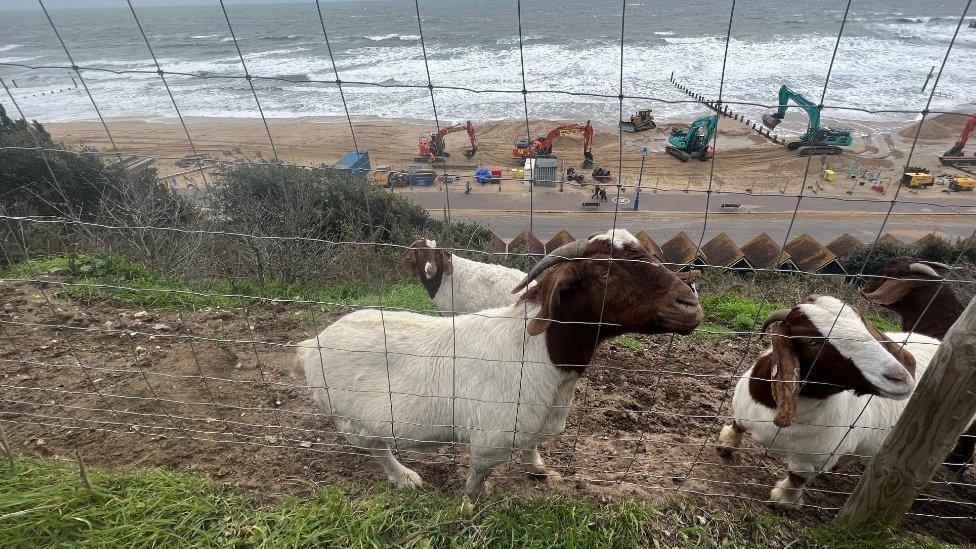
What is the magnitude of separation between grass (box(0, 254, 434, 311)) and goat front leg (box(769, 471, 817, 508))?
372 cm

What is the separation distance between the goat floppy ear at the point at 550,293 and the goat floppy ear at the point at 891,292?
394 cm

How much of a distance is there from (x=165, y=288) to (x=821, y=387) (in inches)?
280

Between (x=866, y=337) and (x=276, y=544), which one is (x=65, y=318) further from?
(x=866, y=337)

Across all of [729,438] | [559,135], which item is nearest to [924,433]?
[729,438]

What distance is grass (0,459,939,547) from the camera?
284 cm

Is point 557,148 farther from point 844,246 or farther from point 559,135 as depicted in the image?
point 844,246

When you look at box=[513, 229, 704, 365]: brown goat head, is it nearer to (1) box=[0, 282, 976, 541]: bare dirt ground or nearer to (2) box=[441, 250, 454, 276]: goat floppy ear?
(1) box=[0, 282, 976, 541]: bare dirt ground

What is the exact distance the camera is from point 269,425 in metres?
4.05

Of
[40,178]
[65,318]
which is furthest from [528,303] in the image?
[40,178]

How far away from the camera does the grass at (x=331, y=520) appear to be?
2838 mm

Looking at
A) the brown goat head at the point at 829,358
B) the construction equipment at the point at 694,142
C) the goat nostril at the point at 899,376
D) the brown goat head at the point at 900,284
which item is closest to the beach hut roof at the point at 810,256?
the brown goat head at the point at 900,284

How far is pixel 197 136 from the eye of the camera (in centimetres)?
2748

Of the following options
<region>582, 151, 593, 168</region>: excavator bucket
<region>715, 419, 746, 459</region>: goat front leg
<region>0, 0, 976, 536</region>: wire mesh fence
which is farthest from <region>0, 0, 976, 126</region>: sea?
<region>715, 419, 746, 459</region>: goat front leg

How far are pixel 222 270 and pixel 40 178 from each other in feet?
24.4
